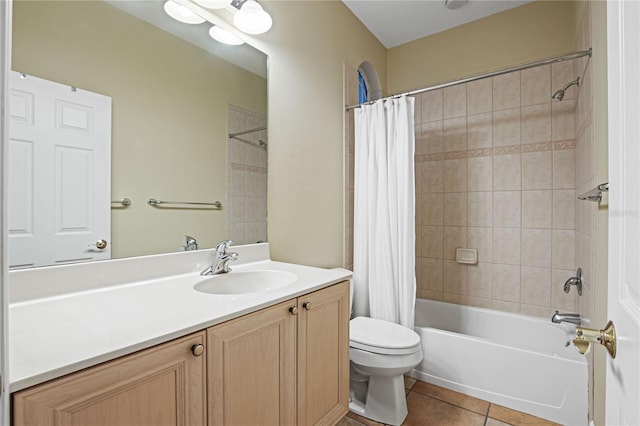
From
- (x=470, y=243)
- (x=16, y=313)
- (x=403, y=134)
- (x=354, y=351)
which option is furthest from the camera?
(x=470, y=243)

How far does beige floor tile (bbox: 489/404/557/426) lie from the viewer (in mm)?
1667

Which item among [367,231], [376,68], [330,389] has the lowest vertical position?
[330,389]

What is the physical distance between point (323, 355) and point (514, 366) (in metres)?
1.24

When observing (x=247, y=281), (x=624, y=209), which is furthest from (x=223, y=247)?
(x=624, y=209)

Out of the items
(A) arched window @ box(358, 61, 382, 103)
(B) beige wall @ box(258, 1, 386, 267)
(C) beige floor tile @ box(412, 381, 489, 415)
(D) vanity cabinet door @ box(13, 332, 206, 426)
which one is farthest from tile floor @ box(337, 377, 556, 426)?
(A) arched window @ box(358, 61, 382, 103)

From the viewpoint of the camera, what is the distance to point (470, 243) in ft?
8.52

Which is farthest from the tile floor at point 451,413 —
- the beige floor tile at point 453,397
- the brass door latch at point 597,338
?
the brass door latch at point 597,338

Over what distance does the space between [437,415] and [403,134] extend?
167 centimetres

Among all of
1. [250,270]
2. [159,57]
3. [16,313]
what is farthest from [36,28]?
[250,270]

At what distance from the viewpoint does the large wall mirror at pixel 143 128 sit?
0.97 metres

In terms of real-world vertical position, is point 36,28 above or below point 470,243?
above

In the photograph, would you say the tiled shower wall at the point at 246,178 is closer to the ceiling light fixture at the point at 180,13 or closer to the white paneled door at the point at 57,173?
the ceiling light fixture at the point at 180,13

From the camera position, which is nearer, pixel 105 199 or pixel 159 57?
pixel 105 199

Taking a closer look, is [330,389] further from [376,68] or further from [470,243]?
[376,68]
